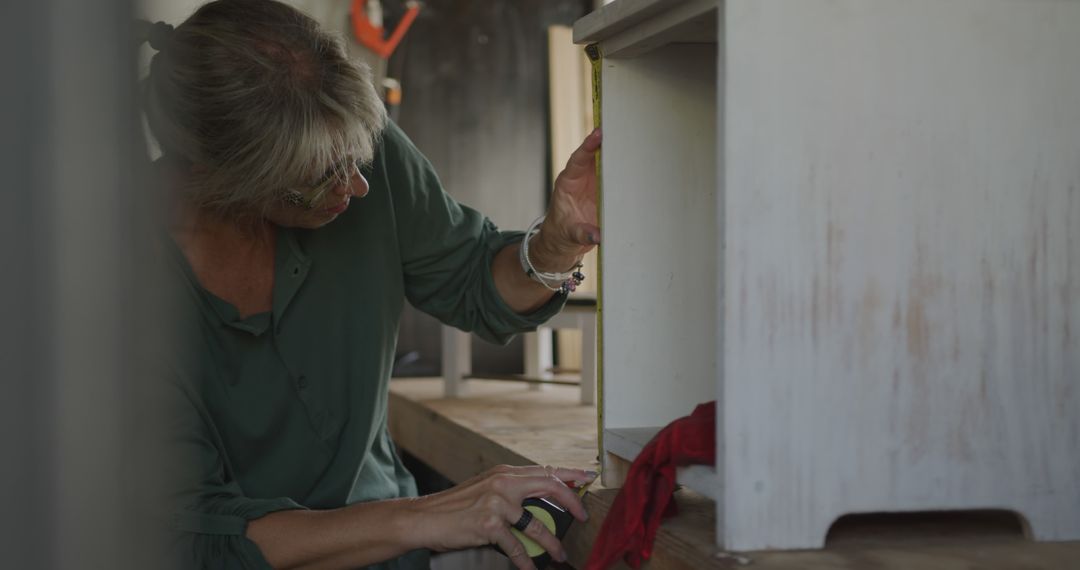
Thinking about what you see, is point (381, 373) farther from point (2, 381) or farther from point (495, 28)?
point (495, 28)

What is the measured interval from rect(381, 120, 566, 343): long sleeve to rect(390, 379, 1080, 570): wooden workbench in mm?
207

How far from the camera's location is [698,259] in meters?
1.16

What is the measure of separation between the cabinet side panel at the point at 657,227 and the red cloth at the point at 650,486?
172 millimetres

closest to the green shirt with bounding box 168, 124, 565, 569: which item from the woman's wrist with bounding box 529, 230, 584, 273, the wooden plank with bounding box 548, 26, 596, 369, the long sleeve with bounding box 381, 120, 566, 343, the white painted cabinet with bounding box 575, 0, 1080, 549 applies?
the long sleeve with bounding box 381, 120, 566, 343

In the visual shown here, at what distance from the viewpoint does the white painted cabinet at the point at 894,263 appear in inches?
33.4

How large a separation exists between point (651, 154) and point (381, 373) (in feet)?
2.05

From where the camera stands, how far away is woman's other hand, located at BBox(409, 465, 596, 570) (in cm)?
110

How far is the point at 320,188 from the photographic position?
1.32m

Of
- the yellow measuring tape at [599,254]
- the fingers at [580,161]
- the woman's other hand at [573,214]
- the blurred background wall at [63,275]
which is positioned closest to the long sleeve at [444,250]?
the woman's other hand at [573,214]

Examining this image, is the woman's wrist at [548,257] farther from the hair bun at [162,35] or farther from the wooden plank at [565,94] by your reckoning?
the wooden plank at [565,94]

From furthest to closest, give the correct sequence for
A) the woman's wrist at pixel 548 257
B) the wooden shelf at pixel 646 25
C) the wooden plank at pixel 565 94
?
the wooden plank at pixel 565 94, the woman's wrist at pixel 548 257, the wooden shelf at pixel 646 25

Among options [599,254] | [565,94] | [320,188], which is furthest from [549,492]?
[565,94]

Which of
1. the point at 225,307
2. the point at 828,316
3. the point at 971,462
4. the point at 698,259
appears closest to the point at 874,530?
the point at 971,462

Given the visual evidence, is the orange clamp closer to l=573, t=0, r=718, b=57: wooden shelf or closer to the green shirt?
the green shirt
